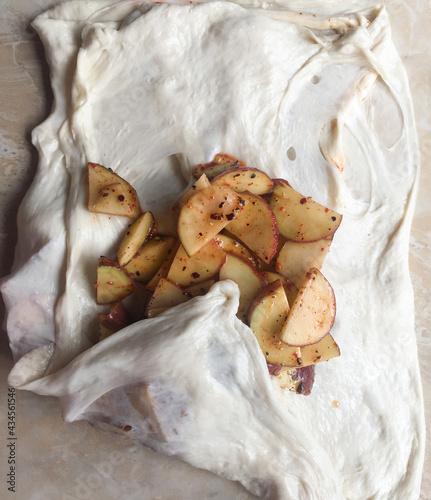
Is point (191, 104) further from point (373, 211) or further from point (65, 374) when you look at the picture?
point (65, 374)

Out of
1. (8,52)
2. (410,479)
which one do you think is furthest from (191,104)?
(410,479)

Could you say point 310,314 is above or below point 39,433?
above

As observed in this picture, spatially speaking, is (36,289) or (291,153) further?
(291,153)

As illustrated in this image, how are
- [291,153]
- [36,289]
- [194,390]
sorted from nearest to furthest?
[194,390] → [36,289] → [291,153]

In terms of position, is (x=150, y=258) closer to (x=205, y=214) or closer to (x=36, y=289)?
(x=205, y=214)

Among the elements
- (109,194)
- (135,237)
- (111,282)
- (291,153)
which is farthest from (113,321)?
(291,153)

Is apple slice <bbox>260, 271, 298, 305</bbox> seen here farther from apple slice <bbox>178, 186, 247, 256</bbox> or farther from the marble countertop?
the marble countertop

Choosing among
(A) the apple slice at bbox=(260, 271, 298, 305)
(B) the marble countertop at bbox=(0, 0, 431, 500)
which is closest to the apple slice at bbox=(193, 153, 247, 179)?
(A) the apple slice at bbox=(260, 271, 298, 305)

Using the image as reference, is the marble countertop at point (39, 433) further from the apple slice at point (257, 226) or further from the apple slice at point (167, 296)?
the apple slice at point (257, 226)
